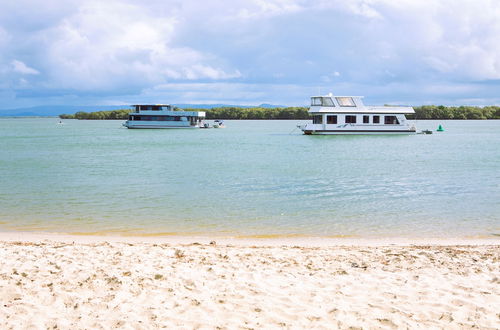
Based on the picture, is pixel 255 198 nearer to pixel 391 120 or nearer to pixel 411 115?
pixel 391 120

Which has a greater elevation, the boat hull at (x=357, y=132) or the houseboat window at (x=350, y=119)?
the houseboat window at (x=350, y=119)

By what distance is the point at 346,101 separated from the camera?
186ft

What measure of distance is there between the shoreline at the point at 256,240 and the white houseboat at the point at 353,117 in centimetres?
4468

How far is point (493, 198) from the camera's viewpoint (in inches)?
746

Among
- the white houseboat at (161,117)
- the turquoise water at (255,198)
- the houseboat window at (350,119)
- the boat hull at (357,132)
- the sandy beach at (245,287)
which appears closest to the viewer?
the sandy beach at (245,287)

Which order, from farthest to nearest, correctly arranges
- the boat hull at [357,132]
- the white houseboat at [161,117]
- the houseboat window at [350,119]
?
the white houseboat at [161,117] → the houseboat window at [350,119] → the boat hull at [357,132]

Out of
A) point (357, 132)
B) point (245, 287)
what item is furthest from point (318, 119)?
point (245, 287)

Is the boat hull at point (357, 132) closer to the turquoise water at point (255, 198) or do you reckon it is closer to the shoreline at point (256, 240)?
the turquoise water at point (255, 198)

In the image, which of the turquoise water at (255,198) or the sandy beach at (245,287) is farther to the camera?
the turquoise water at (255,198)

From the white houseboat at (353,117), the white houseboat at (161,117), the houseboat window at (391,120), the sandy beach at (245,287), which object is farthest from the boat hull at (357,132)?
the sandy beach at (245,287)

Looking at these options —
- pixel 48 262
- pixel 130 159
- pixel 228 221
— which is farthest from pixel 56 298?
pixel 130 159

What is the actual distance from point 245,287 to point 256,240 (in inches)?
192

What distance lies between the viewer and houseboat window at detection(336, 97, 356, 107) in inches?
2222

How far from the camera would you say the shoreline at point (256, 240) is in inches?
462
